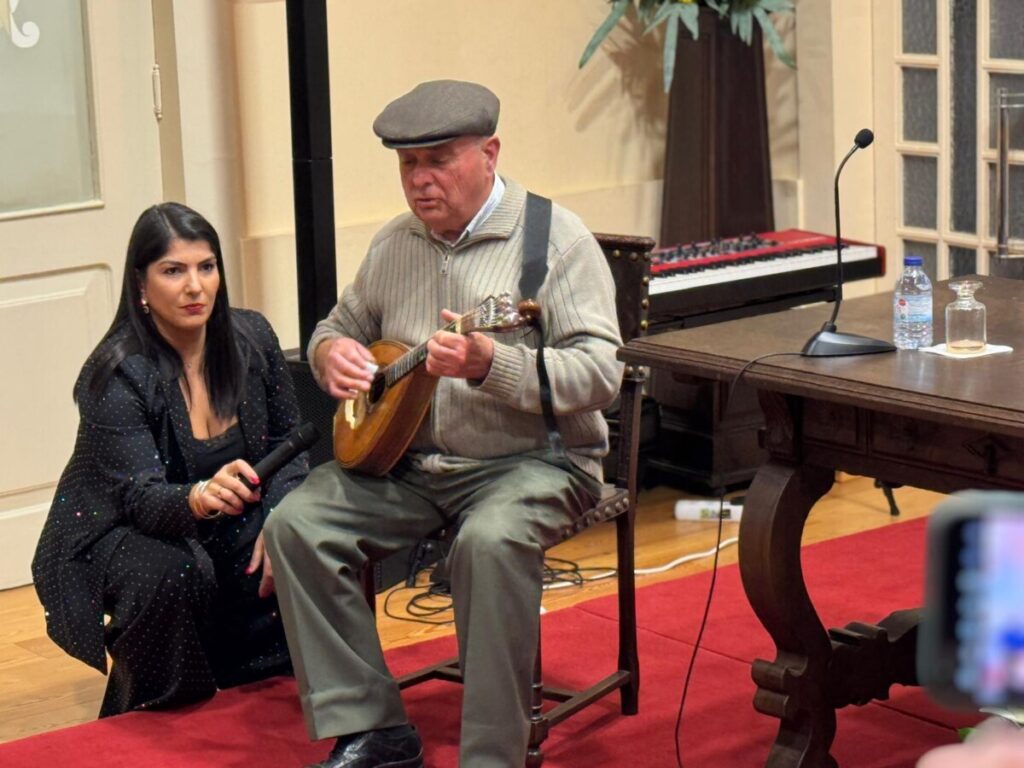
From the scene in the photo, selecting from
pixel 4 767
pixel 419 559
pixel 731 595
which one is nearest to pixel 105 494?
pixel 4 767

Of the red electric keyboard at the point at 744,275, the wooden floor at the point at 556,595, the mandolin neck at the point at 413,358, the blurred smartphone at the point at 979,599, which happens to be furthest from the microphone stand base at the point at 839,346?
the blurred smartphone at the point at 979,599

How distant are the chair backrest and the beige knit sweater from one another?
252mm

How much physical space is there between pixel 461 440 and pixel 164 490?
62 cm

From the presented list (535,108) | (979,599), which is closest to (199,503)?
(535,108)

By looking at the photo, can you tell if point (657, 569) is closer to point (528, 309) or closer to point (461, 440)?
point (461, 440)

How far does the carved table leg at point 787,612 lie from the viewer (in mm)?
2662

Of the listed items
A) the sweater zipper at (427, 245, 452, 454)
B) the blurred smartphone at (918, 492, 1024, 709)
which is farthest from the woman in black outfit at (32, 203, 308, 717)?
the blurred smartphone at (918, 492, 1024, 709)

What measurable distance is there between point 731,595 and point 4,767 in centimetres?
174

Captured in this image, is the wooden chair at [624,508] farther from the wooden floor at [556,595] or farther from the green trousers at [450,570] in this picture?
the wooden floor at [556,595]

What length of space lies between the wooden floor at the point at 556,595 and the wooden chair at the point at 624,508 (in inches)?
27.4

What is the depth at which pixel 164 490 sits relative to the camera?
3078 mm

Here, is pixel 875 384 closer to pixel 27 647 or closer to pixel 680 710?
pixel 680 710

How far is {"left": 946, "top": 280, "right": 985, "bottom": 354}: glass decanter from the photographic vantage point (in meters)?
2.68

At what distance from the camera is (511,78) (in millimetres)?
4984
